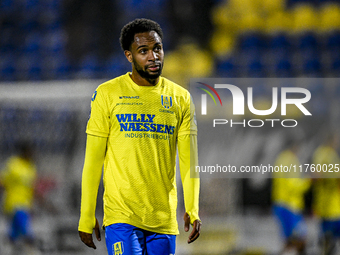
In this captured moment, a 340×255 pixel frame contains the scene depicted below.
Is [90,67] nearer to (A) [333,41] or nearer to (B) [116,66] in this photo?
(B) [116,66]

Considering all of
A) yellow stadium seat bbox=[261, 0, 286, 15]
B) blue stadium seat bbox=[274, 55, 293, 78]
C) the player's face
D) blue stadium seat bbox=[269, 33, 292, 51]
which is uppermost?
yellow stadium seat bbox=[261, 0, 286, 15]

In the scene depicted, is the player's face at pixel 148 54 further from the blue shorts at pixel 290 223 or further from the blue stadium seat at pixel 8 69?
the blue stadium seat at pixel 8 69

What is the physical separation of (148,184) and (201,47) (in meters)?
3.76

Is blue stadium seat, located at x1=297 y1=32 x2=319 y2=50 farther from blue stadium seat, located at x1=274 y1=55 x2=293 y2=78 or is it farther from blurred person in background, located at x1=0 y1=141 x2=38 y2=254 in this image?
blurred person in background, located at x1=0 y1=141 x2=38 y2=254

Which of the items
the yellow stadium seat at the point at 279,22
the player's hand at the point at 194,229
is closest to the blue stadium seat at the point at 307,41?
the yellow stadium seat at the point at 279,22

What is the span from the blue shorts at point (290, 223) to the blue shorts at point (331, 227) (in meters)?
0.19

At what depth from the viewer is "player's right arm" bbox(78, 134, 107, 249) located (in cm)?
171

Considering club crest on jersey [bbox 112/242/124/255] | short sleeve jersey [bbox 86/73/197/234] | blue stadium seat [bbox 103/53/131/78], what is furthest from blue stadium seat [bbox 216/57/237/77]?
club crest on jersey [bbox 112/242/124/255]

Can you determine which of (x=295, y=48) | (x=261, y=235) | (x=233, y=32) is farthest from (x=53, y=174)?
(x=295, y=48)

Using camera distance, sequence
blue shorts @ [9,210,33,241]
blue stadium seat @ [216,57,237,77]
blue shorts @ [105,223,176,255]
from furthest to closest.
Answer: blue stadium seat @ [216,57,237,77]
blue shorts @ [9,210,33,241]
blue shorts @ [105,223,176,255]

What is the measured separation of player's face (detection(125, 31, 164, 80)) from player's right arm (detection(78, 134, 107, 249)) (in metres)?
0.34

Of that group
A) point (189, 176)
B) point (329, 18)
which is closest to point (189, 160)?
point (189, 176)

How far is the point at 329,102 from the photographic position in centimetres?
456

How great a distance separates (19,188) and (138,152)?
2.82 meters
